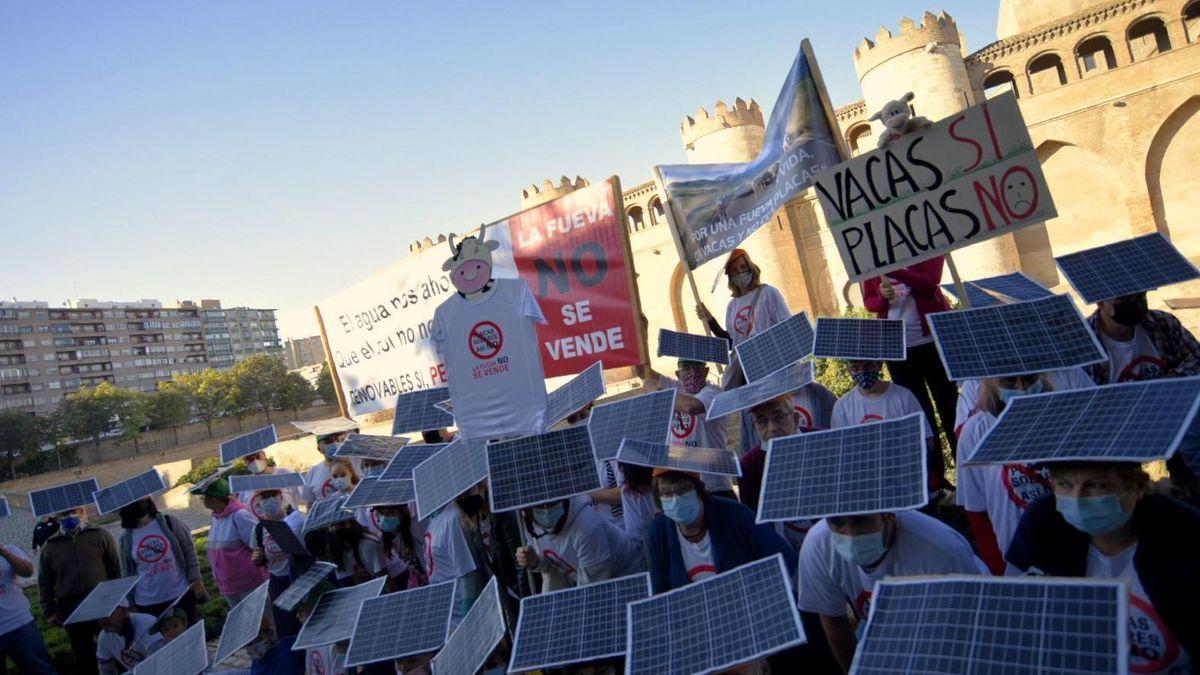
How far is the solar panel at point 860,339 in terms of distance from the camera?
4215 millimetres

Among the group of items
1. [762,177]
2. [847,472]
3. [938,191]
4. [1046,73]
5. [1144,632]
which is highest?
[1046,73]

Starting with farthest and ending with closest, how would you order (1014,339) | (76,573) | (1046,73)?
(1046,73)
(76,573)
(1014,339)

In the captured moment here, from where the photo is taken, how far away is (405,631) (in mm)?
3572

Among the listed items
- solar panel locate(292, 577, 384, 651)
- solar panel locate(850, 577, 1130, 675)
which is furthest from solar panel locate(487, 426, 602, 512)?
solar panel locate(850, 577, 1130, 675)

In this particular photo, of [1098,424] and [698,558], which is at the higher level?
[1098,424]

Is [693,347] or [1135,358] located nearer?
[1135,358]

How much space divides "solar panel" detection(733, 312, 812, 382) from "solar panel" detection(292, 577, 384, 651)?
2519mm

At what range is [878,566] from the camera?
286 centimetres

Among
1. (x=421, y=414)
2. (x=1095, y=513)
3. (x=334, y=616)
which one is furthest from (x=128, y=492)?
(x=1095, y=513)

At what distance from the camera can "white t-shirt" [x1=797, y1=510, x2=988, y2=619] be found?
110 inches

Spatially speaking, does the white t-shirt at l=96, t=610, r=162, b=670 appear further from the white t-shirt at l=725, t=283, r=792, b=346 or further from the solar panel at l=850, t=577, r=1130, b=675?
Answer: the solar panel at l=850, t=577, r=1130, b=675

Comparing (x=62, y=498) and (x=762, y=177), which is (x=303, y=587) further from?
(x=762, y=177)

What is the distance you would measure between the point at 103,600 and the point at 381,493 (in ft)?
9.33

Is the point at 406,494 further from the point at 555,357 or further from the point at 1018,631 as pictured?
the point at 555,357
